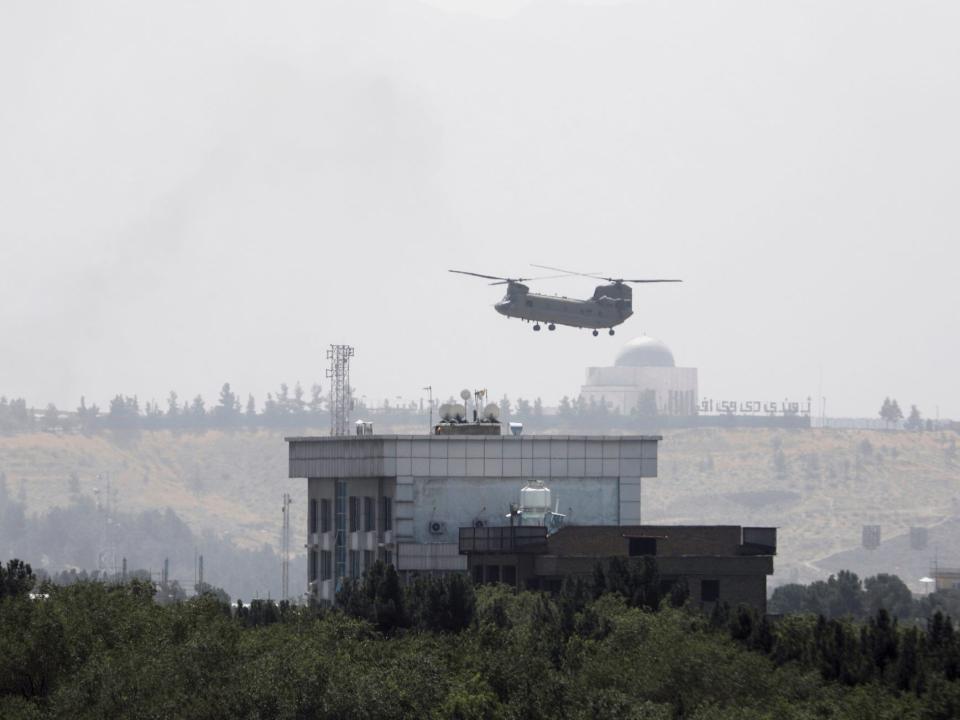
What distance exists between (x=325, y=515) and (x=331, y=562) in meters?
3.75

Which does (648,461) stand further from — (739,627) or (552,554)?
(739,627)

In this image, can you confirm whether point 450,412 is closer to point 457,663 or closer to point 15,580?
point 15,580

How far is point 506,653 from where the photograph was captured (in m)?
76.6

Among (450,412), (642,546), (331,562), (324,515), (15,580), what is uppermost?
(450,412)

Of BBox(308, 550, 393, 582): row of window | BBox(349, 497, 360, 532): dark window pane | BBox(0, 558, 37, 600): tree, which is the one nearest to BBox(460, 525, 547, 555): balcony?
→ BBox(308, 550, 393, 582): row of window

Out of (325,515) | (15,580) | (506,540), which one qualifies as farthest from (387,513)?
(15,580)

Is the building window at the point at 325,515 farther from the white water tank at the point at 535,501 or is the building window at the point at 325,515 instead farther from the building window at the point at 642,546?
the building window at the point at 642,546

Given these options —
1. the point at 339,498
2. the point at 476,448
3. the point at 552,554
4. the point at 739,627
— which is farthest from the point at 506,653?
the point at 339,498

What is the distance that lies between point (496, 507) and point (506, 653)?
49154mm

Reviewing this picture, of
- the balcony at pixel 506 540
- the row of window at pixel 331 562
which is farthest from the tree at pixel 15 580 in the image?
the row of window at pixel 331 562

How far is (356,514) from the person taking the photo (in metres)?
134

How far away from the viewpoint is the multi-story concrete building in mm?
→ 124062

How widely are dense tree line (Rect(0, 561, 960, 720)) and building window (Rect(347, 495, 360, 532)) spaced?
3822 cm

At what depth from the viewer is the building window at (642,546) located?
376 ft
